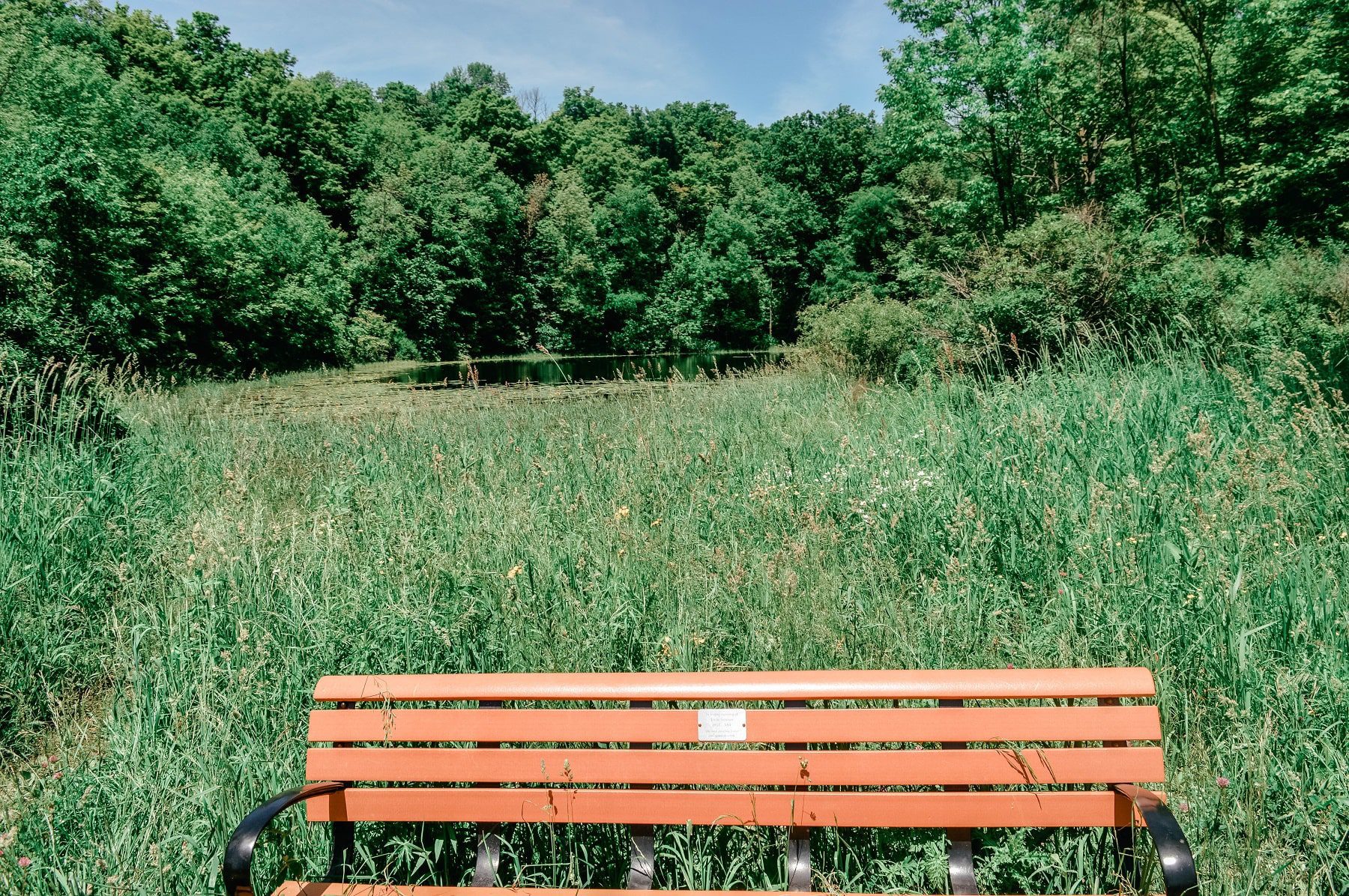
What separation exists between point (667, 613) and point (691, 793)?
1.07m

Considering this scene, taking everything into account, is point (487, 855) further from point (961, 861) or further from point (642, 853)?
point (961, 861)

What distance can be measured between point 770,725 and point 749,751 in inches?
3.6

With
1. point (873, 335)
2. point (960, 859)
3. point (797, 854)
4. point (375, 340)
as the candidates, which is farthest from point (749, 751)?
point (375, 340)

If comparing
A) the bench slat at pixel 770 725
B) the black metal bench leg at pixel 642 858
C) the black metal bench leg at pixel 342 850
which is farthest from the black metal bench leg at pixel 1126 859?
the black metal bench leg at pixel 342 850

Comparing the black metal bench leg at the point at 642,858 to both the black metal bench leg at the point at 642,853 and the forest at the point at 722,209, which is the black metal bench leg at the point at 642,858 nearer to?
the black metal bench leg at the point at 642,853

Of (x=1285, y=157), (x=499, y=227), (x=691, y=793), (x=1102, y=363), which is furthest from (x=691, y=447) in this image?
(x=499, y=227)

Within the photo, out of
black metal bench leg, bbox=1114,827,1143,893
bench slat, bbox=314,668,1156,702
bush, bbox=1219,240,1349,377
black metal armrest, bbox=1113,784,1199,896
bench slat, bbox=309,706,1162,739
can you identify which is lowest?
black metal bench leg, bbox=1114,827,1143,893

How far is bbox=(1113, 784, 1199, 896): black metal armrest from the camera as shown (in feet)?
4.76

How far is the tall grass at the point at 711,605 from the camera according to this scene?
2080 millimetres

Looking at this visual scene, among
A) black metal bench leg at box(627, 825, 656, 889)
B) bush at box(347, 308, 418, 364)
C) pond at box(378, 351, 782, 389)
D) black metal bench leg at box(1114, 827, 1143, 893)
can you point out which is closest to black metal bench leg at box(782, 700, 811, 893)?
black metal bench leg at box(627, 825, 656, 889)

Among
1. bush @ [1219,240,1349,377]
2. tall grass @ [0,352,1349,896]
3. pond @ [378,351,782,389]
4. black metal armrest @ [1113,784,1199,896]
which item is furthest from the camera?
pond @ [378,351,782,389]

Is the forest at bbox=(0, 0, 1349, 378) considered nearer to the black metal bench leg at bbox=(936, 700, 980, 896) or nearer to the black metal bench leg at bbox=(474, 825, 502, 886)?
the black metal bench leg at bbox=(936, 700, 980, 896)

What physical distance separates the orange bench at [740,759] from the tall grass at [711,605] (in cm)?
15

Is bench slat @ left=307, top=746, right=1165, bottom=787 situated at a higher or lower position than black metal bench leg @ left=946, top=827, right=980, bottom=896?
higher
